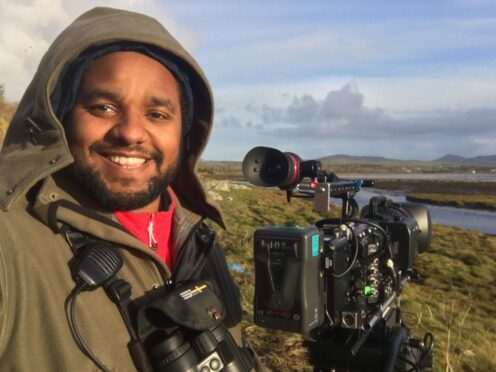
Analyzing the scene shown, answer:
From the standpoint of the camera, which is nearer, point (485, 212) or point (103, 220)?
point (103, 220)

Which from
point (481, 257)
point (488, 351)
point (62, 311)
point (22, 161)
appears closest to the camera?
point (62, 311)

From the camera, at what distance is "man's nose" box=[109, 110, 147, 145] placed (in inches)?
92.2

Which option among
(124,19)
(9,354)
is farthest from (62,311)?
(124,19)

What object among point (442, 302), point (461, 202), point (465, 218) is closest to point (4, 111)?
point (442, 302)

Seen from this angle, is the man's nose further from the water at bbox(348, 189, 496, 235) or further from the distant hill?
the water at bbox(348, 189, 496, 235)

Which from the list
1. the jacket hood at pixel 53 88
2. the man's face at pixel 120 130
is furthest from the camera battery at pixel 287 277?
the jacket hood at pixel 53 88

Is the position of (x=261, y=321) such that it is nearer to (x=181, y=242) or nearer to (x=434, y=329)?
(x=181, y=242)

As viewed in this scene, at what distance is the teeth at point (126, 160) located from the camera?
2359 mm

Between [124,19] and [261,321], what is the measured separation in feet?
5.67

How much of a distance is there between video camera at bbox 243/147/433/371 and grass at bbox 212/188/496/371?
4.18ft

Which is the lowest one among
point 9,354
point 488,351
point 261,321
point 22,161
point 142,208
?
point 488,351

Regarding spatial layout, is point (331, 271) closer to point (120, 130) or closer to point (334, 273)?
point (334, 273)

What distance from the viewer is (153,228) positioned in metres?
2.65

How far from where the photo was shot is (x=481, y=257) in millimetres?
17516
